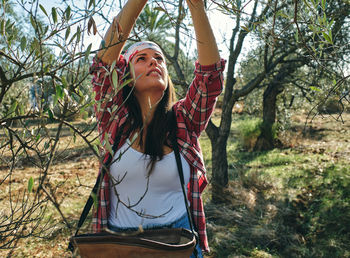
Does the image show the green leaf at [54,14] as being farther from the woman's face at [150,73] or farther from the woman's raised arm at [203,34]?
the woman's face at [150,73]

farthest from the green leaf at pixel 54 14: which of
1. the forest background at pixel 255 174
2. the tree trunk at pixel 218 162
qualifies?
the tree trunk at pixel 218 162

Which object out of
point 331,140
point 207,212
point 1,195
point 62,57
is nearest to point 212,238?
point 207,212

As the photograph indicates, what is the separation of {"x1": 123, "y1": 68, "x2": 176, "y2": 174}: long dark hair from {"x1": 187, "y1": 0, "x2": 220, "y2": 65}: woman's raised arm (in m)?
0.47

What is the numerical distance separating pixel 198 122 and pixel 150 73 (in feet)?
1.45

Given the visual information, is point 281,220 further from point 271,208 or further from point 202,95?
point 202,95

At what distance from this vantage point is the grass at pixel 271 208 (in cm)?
422

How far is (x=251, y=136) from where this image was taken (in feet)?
34.5

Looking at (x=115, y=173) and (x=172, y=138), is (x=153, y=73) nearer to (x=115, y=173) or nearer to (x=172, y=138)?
(x=172, y=138)

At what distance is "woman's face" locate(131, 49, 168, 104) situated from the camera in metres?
1.91

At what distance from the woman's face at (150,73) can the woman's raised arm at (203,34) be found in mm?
298

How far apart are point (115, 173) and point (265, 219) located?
3.82 metres

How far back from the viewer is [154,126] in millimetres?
1993

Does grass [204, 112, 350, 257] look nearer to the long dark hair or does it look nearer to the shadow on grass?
the shadow on grass

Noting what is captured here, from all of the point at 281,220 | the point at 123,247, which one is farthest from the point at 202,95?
the point at 281,220
